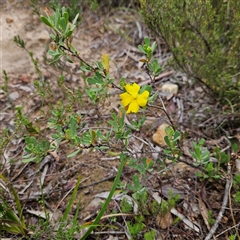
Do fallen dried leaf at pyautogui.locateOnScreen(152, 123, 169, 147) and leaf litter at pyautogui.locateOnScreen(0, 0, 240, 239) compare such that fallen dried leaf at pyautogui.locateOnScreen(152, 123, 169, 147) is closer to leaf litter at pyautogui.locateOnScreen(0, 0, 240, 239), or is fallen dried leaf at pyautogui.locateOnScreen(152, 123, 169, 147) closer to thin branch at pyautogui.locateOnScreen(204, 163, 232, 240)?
leaf litter at pyautogui.locateOnScreen(0, 0, 240, 239)

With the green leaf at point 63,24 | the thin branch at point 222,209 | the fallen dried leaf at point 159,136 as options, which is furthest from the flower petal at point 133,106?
the fallen dried leaf at point 159,136

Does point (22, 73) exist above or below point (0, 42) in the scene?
below

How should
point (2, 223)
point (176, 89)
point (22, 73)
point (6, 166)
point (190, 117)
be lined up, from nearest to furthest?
point (2, 223), point (6, 166), point (190, 117), point (176, 89), point (22, 73)

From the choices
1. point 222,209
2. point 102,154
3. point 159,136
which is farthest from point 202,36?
point 222,209

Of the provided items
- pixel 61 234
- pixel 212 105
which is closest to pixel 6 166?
pixel 61 234

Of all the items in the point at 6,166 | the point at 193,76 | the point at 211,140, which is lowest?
the point at 211,140

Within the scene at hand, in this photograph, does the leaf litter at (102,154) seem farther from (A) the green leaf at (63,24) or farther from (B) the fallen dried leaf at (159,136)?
(A) the green leaf at (63,24)

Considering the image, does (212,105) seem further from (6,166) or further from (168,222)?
(6,166)

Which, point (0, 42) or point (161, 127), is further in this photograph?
point (0, 42)
